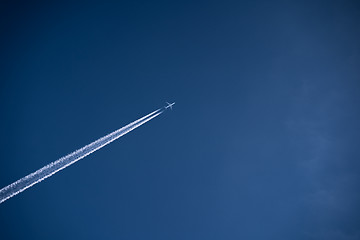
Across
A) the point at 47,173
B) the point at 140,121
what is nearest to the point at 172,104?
the point at 140,121

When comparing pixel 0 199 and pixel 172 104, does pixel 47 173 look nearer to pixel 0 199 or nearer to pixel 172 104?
pixel 0 199

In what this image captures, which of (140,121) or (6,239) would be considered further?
(6,239)

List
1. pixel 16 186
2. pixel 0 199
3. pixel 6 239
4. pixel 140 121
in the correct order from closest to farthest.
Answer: pixel 0 199 → pixel 16 186 → pixel 140 121 → pixel 6 239

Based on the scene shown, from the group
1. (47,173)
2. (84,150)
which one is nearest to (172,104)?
(84,150)

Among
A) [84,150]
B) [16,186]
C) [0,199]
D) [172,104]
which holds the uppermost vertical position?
[172,104]

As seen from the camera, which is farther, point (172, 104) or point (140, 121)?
point (172, 104)

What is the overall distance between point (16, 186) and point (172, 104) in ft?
123

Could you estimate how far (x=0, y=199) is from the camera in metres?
27.9

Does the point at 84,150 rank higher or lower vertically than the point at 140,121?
lower

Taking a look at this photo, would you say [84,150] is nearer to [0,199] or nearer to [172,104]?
[0,199]

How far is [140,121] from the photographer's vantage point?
52.7 m

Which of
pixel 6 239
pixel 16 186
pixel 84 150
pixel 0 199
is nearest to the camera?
pixel 0 199

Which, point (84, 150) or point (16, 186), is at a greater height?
point (84, 150)

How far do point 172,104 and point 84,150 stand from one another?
85.5 ft
